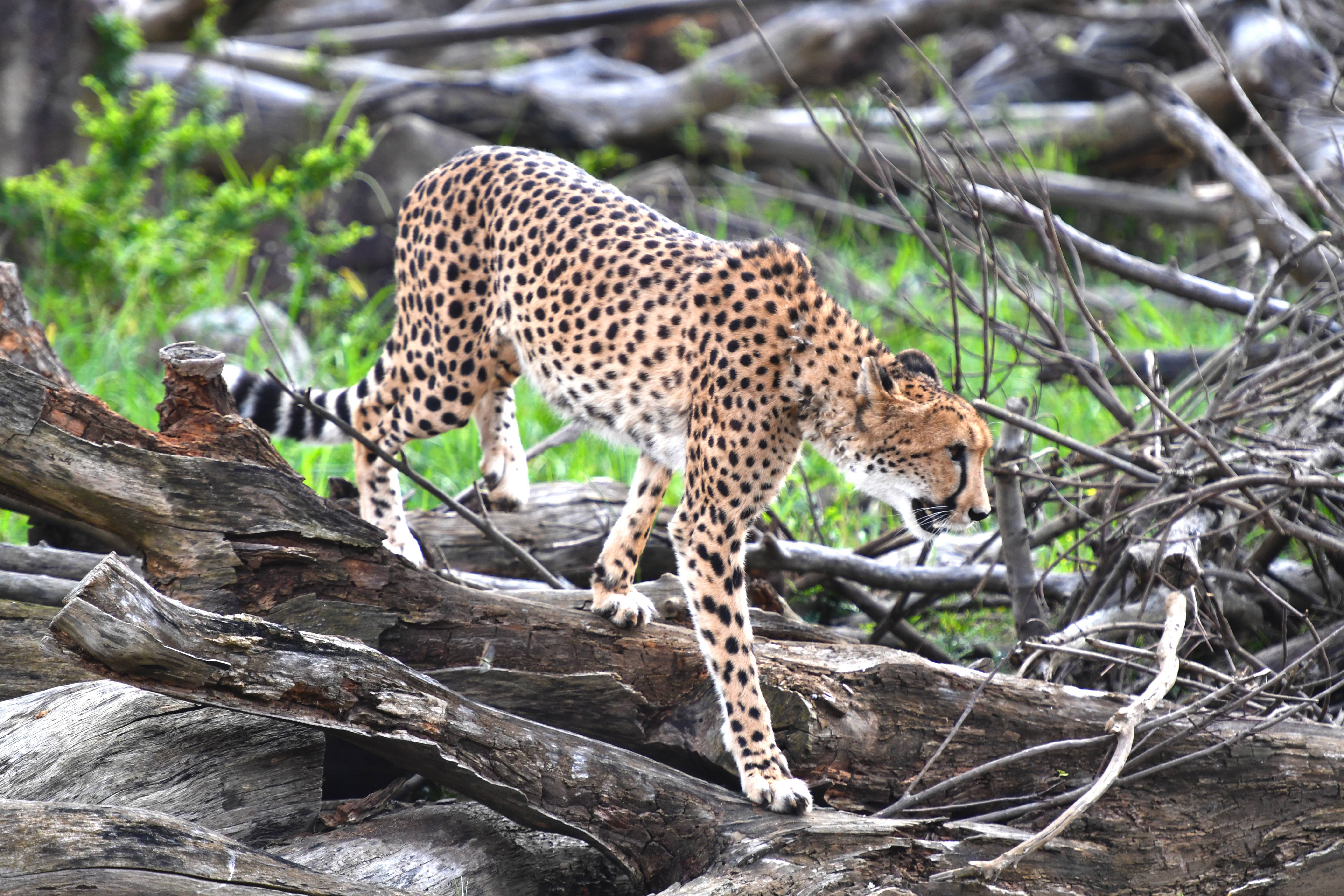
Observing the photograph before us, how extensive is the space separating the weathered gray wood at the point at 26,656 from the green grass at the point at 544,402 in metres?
1.43

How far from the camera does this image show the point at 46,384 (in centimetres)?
303

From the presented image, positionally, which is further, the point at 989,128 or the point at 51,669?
the point at 989,128

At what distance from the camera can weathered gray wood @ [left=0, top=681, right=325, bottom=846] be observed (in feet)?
9.50

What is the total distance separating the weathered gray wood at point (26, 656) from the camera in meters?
3.30

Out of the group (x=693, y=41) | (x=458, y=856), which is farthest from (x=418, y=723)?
(x=693, y=41)

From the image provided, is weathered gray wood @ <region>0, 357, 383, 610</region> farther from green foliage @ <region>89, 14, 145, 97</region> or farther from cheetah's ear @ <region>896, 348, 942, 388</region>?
green foliage @ <region>89, 14, 145, 97</region>

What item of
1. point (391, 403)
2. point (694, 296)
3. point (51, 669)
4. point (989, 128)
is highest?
point (989, 128)

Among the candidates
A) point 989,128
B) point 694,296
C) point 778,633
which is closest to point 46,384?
point 694,296

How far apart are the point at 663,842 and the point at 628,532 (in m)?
1.19

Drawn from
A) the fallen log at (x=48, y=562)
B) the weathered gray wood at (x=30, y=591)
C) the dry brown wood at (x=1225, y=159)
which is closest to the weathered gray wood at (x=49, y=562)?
the fallen log at (x=48, y=562)

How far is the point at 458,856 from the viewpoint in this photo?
3.04 m

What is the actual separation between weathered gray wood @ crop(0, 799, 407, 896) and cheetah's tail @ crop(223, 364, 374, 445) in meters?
2.00

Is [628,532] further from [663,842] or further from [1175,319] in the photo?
[1175,319]

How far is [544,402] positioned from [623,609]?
4.43 ft
